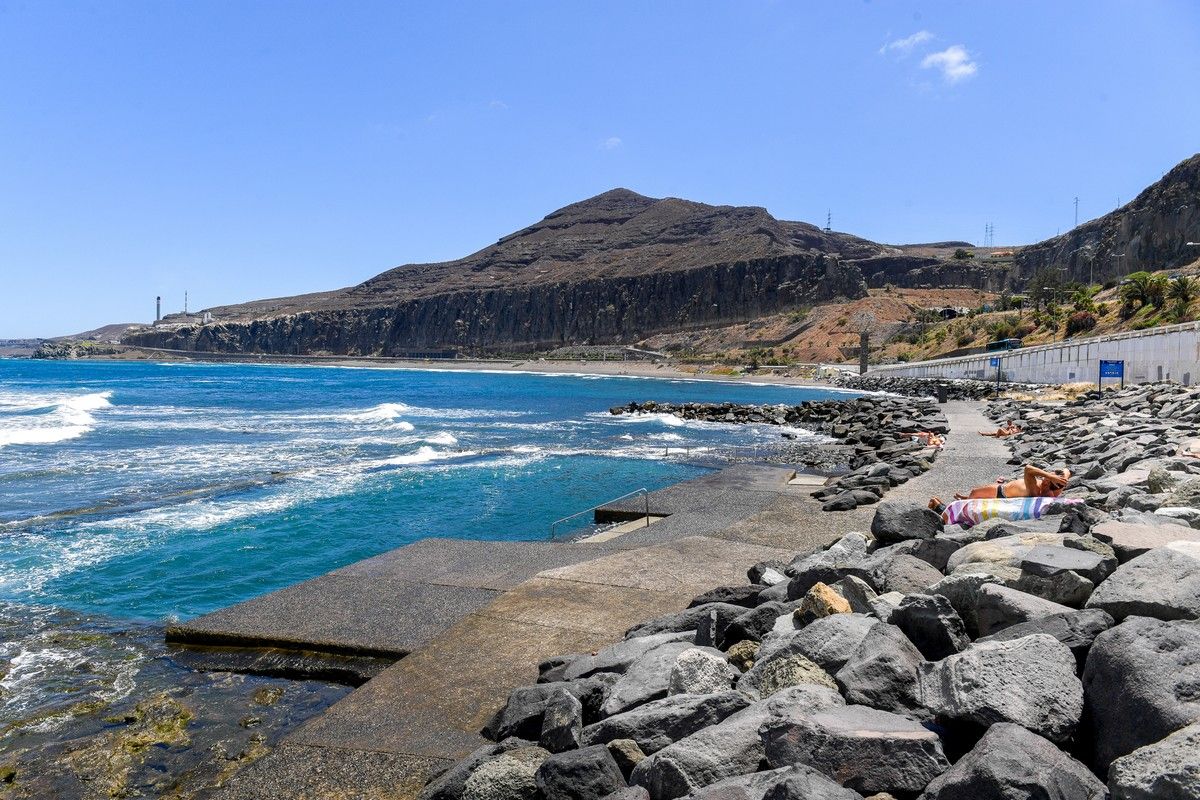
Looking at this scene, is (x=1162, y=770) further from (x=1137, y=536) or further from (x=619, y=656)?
(x=619, y=656)

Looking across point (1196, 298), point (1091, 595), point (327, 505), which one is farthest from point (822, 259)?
point (1091, 595)

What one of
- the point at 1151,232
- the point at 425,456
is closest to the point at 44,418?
the point at 425,456

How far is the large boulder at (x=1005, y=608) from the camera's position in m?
4.26

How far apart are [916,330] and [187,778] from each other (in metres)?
111

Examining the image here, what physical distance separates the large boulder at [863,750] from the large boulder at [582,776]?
0.80m

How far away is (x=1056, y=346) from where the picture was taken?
43.1 metres

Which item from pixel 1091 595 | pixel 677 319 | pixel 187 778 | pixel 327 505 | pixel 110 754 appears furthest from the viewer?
pixel 677 319

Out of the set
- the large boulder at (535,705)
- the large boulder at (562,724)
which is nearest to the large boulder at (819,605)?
the large boulder at (535,705)

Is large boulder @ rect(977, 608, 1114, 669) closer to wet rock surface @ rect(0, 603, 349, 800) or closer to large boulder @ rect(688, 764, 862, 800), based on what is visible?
large boulder @ rect(688, 764, 862, 800)

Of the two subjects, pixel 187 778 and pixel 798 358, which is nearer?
pixel 187 778

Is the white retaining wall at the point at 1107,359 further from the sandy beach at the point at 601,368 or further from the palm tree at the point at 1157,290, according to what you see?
the sandy beach at the point at 601,368

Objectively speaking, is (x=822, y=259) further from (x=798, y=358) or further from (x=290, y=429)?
(x=290, y=429)

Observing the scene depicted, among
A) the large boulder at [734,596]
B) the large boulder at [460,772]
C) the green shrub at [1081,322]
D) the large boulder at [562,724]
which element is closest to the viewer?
the large boulder at [460,772]

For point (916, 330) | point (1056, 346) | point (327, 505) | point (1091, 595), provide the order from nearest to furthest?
point (1091, 595), point (327, 505), point (1056, 346), point (916, 330)
